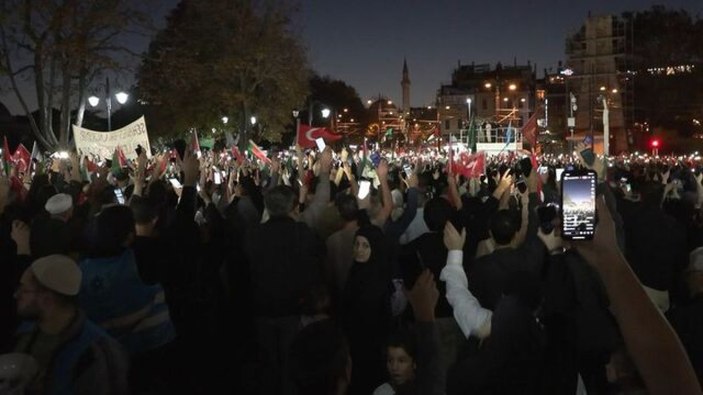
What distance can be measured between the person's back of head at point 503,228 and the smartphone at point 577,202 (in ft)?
5.47

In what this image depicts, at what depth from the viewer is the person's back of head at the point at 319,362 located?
3.02 m

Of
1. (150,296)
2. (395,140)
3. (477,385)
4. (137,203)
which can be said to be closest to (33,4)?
(137,203)

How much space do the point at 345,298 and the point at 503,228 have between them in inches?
57.4

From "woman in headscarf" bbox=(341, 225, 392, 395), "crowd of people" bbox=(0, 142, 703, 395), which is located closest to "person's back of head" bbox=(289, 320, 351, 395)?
"crowd of people" bbox=(0, 142, 703, 395)

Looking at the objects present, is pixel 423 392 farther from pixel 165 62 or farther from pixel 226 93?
pixel 226 93

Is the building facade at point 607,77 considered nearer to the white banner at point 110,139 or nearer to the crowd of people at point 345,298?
the white banner at point 110,139

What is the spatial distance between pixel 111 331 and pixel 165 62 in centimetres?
2386

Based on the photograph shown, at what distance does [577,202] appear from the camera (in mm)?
3217

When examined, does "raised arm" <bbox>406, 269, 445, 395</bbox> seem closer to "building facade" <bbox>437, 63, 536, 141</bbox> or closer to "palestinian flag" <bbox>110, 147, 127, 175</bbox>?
"palestinian flag" <bbox>110, 147, 127, 175</bbox>

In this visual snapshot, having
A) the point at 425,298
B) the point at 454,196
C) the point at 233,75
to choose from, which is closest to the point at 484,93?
the point at 233,75

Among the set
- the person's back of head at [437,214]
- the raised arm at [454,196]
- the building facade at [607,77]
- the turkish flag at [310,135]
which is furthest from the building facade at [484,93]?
the person's back of head at [437,214]

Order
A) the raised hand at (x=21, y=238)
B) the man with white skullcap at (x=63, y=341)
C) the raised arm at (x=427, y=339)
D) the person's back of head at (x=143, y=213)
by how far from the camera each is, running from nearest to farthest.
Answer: the man with white skullcap at (x=63, y=341), the raised arm at (x=427, y=339), the person's back of head at (x=143, y=213), the raised hand at (x=21, y=238)

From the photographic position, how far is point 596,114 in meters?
73.2

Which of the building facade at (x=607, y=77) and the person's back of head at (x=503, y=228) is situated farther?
the building facade at (x=607, y=77)
